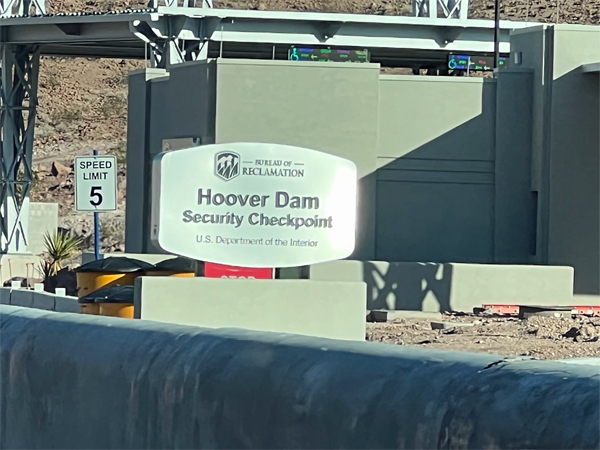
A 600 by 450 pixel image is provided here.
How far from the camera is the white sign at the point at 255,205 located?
14.0 metres

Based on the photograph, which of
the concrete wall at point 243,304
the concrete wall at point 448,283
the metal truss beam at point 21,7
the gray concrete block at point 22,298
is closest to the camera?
the concrete wall at point 243,304

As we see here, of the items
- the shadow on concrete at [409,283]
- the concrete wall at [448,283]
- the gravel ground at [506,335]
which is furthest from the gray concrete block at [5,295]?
the shadow on concrete at [409,283]

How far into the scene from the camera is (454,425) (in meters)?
3.92

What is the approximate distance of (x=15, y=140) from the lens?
148 feet

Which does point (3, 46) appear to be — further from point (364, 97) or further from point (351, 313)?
point (351, 313)

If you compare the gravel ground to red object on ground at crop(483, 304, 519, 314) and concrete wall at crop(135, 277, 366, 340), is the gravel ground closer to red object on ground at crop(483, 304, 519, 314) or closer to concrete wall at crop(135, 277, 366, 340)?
red object on ground at crop(483, 304, 519, 314)

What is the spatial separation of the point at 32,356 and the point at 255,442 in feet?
6.92

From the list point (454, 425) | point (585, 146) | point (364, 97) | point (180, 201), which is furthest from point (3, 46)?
point (454, 425)

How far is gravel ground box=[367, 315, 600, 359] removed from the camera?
58.9 feet

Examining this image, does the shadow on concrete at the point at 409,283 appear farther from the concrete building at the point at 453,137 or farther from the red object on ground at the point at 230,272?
the red object on ground at the point at 230,272

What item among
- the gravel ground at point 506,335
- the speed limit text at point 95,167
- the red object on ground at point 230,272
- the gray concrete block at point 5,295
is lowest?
the gravel ground at point 506,335

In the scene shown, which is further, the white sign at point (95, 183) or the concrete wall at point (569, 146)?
the concrete wall at point (569, 146)

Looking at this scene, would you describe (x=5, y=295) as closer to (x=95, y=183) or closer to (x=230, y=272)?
(x=95, y=183)

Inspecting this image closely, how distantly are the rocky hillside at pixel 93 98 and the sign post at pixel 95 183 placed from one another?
139 feet
